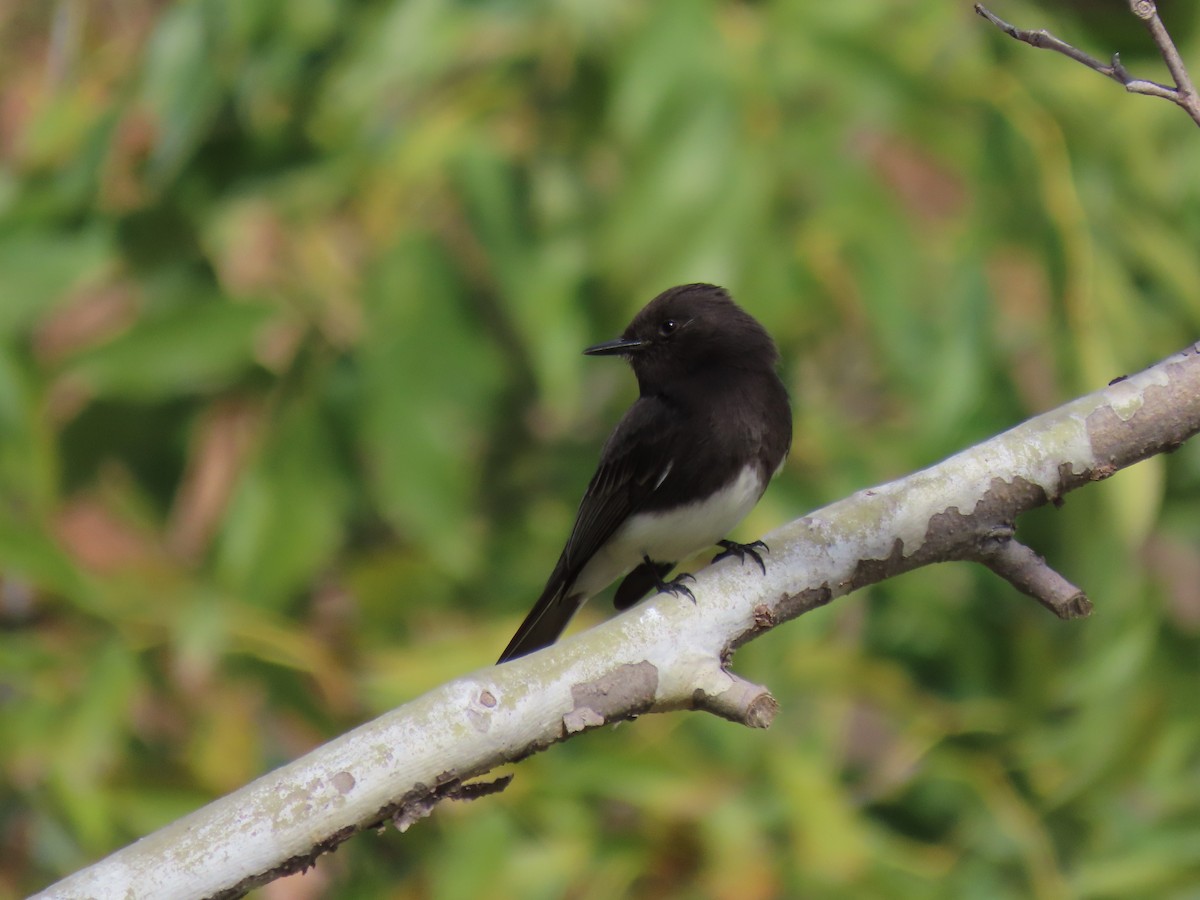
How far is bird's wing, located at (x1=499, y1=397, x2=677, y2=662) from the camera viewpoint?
12.1 feet

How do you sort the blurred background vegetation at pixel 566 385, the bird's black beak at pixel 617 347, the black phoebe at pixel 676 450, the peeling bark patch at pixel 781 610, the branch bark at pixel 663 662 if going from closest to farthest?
1. the branch bark at pixel 663 662
2. the peeling bark patch at pixel 781 610
3. the blurred background vegetation at pixel 566 385
4. the black phoebe at pixel 676 450
5. the bird's black beak at pixel 617 347

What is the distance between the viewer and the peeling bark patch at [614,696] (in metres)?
2.12

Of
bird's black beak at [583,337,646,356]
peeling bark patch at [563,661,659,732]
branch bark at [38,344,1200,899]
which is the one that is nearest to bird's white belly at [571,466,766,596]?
bird's black beak at [583,337,646,356]

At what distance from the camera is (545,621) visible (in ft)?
12.7

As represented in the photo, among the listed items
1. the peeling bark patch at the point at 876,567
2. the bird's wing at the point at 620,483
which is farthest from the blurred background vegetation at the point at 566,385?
the peeling bark patch at the point at 876,567

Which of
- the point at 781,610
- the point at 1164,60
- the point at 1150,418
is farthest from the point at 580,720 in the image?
the point at 1164,60

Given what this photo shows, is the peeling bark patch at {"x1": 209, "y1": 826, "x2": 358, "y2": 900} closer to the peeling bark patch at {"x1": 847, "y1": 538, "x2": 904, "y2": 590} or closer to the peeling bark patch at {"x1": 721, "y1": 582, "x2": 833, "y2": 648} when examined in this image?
the peeling bark patch at {"x1": 721, "y1": 582, "x2": 833, "y2": 648}

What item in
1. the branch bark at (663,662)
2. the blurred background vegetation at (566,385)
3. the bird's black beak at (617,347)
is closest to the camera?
the branch bark at (663,662)

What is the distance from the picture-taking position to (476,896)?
3.36m

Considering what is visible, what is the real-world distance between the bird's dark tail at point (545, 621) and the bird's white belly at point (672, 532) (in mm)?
48

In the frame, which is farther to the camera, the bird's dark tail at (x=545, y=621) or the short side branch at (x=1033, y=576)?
the bird's dark tail at (x=545, y=621)

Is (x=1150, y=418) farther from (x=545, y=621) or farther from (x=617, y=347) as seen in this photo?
(x=545, y=621)

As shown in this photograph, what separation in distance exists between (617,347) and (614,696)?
5.52 ft

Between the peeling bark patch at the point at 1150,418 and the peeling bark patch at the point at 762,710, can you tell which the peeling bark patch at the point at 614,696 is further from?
the peeling bark patch at the point at 1150,418
